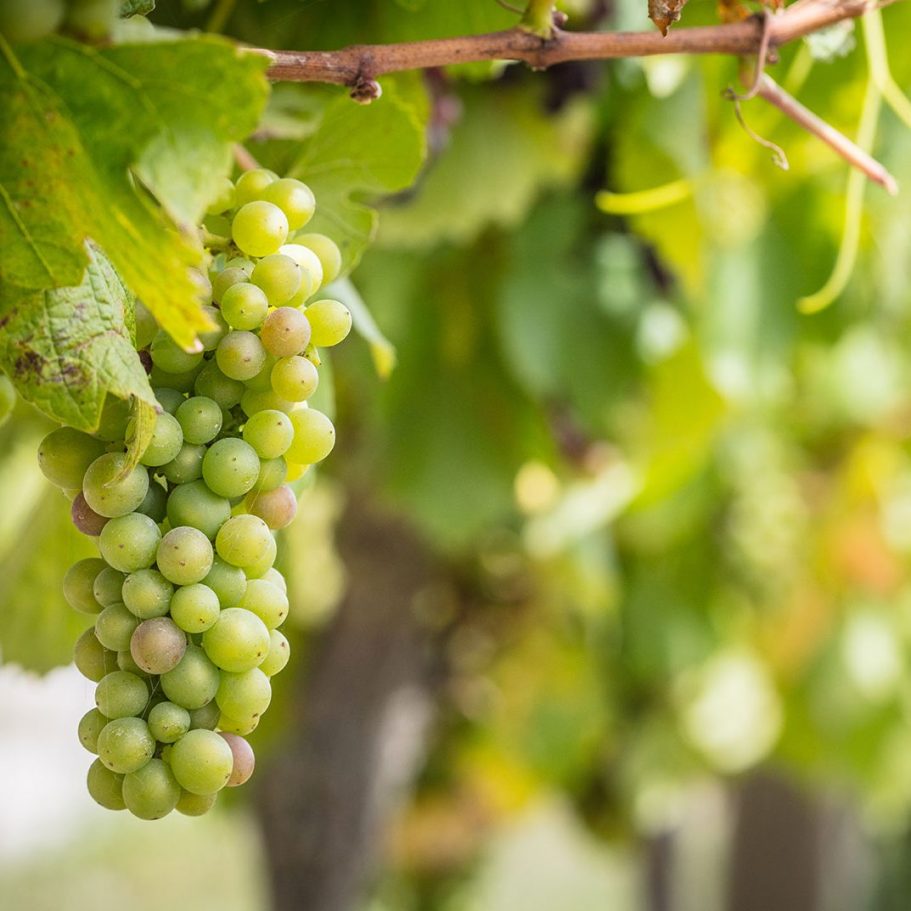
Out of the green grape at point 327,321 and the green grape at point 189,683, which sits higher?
the green grape at point 327,321

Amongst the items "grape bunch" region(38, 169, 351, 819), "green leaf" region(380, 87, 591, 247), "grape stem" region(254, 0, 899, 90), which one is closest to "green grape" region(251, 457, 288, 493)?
"grape bunch" region(38, 169, 351, 819)

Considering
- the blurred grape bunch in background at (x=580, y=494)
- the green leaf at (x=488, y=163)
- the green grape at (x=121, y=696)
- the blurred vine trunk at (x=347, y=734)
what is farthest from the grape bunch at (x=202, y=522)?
the blurred vine trunk at (x=347, y=734)

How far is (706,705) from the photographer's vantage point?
1567 millimetres

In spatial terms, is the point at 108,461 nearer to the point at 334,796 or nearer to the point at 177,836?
the point at 334,796

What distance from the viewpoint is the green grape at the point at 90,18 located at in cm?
25

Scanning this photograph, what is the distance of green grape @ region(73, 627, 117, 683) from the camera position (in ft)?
0.95

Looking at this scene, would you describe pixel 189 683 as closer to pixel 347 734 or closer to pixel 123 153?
pixel 123 153

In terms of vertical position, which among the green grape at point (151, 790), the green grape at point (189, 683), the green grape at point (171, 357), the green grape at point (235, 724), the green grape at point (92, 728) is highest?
the green grape at point (171, 357)

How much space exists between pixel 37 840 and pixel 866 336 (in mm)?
3531

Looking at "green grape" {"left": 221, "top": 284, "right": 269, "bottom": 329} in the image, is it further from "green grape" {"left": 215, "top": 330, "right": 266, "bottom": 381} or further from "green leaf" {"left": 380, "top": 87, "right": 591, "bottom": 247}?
"green leaf" {"left": 380, "top": 87, "right": 591, "bottom": 247}

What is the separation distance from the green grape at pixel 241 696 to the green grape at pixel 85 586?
44 millimetres

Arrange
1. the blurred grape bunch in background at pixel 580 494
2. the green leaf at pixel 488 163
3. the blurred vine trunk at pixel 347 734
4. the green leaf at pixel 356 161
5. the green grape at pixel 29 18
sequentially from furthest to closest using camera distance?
the blurred vine trunk at pixel 347 734 < the green leaf at pixel 488 163 < the blurred grape bunch in background at pixel 580 494 < the green leaf at pixel 356 161 < the green grape at pixel 29 18

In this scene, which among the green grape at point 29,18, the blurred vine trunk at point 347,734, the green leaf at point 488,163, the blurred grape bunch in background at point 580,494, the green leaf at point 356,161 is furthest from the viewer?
the blurred vine trunk at point 347,734

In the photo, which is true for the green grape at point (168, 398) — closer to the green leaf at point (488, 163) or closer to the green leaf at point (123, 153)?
the green leaf at point (123, 153)
